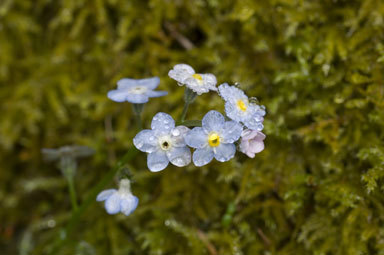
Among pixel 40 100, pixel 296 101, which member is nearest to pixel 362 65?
pixel 296 101

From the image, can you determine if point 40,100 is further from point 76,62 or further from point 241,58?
point 241,58

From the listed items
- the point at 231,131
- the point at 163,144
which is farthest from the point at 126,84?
the point at 231,131

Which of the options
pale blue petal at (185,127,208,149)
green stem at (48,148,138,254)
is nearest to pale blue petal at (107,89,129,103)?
green stem at (48,148,138,254)

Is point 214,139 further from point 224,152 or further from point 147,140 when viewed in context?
point 147,140

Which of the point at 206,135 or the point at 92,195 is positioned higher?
the point at 206,135

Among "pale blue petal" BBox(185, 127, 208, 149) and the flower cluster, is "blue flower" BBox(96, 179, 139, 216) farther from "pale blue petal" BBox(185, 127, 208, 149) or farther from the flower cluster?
"pale blue petal" BBox(185, 127, 208, 149)

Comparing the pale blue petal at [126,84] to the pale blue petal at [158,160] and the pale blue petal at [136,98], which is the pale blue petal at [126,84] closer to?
the pale blue petal at [136,98]

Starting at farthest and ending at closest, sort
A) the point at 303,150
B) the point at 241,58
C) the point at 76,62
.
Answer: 1. the point at 76,62
2. the point at 241,58
3. the point at 303,150
